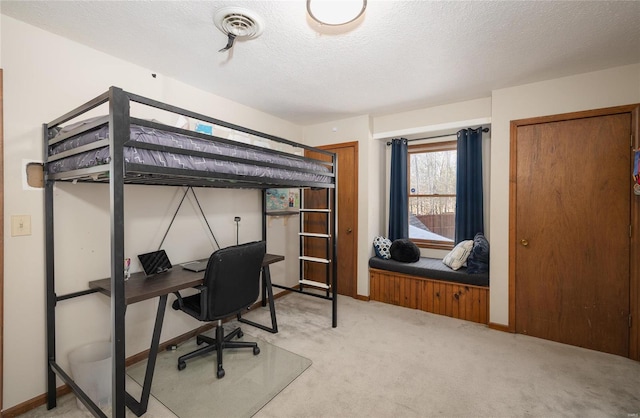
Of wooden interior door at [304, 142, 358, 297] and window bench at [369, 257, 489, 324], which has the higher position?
wooden interior door at [304, 142, 358, 297]

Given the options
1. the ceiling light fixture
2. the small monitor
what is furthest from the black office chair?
the ceiling light fixture

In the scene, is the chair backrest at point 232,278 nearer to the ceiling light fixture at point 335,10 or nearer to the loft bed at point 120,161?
the loft bed at point 120,161

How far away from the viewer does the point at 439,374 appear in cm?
212

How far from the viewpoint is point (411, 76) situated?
2490mm

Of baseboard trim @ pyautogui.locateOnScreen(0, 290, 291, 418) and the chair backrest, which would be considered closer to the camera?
baseboard trim @ pyautogui.locateOnScreen(0, 290, 291, 418)

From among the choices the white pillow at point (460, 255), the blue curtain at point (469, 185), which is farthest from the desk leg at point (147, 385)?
the blue curtain at point (469, 185)

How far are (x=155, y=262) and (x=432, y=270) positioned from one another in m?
2.83

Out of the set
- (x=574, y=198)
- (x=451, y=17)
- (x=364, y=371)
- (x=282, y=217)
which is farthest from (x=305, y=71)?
(x=574, y=198)

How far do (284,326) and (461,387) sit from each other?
1661 mm

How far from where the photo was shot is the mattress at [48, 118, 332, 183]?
1.30m

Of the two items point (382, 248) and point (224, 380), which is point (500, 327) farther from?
point (224, 380)

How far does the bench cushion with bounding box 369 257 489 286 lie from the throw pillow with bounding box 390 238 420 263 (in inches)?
2.6

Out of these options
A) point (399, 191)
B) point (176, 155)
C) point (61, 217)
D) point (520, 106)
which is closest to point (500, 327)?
point (399, 191)

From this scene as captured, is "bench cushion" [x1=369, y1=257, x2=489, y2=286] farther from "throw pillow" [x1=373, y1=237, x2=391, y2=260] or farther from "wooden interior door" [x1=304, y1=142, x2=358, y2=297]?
"wooden interior door" [x1=304, y1=142, x2=358, y2=297]
